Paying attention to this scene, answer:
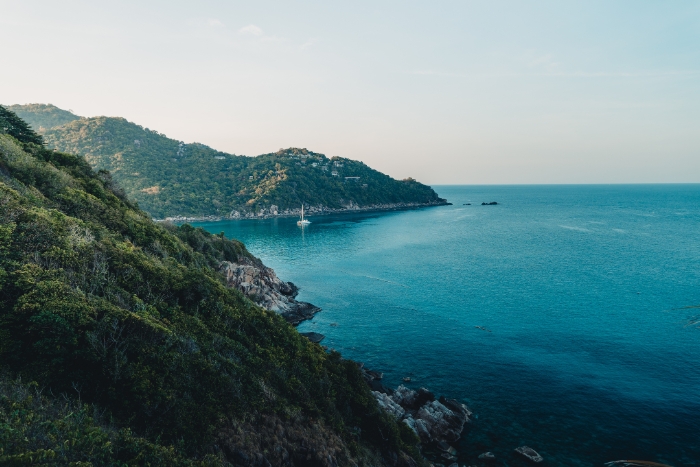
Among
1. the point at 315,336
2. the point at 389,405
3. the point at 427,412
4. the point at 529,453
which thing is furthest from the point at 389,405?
the point at 315,336

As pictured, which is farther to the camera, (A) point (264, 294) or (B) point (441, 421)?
(A) point (264, 294)

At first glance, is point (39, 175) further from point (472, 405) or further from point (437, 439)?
point (472, 405)

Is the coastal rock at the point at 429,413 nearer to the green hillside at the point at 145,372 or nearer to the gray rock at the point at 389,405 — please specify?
the gray rock at the point at 389,405

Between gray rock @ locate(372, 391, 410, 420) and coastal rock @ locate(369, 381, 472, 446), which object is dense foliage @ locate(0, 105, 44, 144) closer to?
gray rock @ locate(372, 391, 410, 420)

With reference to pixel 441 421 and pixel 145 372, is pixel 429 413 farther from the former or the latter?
pixel 145 372

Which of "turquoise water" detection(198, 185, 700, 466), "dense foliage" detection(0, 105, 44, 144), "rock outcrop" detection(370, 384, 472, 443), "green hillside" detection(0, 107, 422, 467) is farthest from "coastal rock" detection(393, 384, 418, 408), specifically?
"dense foliage" detection(0, 105, 44, 144)

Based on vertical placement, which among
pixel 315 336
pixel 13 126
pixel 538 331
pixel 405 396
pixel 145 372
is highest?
pixel 13 126

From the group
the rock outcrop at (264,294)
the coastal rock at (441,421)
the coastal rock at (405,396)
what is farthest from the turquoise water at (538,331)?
the coastal rock at (405,396)
